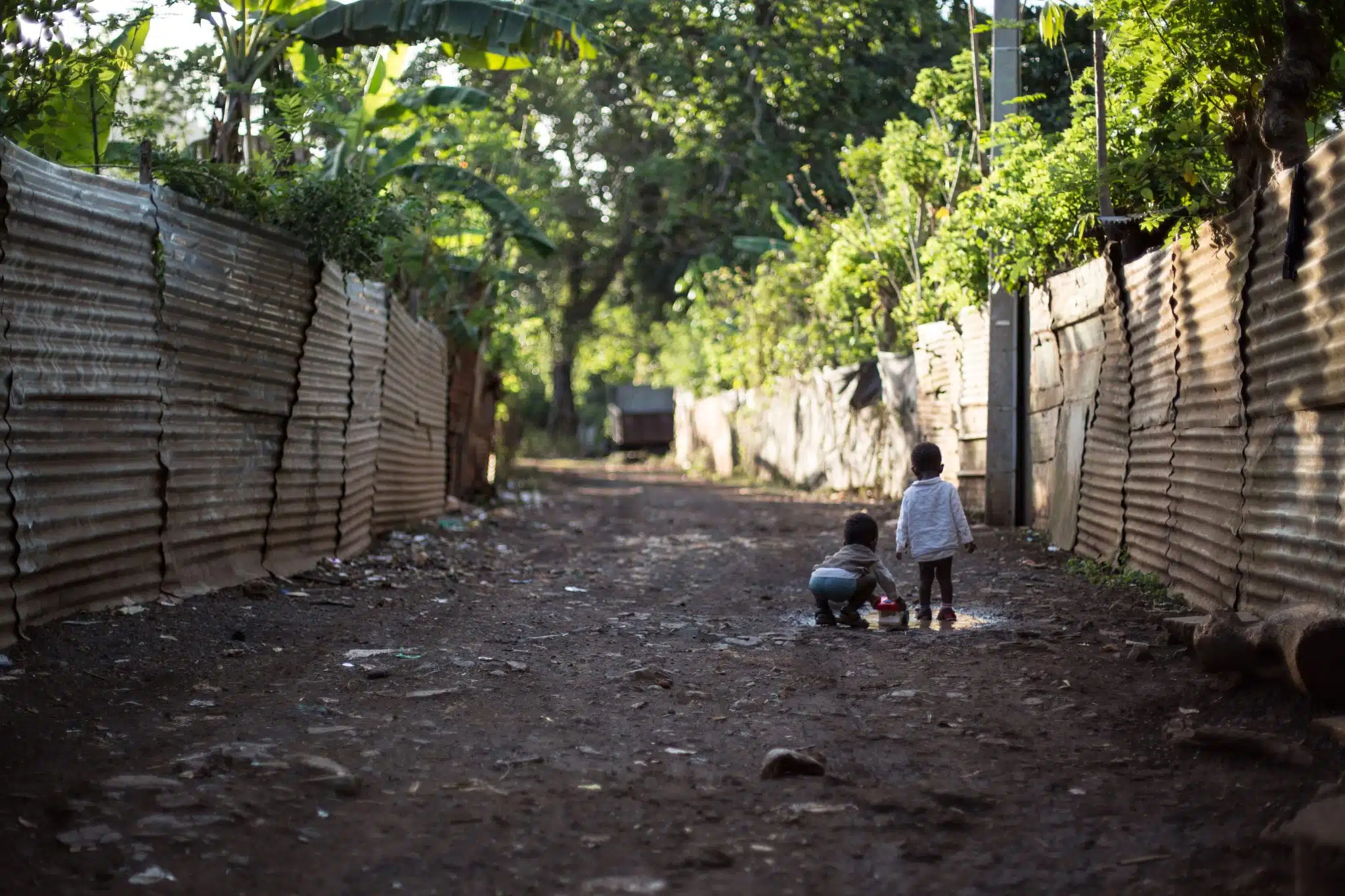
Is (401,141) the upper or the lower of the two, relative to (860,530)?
upper

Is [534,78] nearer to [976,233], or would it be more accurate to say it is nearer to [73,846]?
[976,233]

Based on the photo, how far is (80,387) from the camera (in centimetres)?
624

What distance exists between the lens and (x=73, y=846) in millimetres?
3529

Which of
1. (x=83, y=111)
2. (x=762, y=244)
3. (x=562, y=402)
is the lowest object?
(x=562, y=402)

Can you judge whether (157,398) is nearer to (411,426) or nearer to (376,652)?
(376,652)

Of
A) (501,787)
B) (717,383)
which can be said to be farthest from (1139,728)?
(717,383)

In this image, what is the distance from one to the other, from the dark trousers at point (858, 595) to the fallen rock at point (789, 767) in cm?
327

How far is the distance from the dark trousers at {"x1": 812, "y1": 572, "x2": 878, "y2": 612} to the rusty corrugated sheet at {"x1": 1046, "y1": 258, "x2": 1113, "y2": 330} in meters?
3.23

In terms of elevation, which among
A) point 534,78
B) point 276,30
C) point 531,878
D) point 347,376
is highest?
point 534,78

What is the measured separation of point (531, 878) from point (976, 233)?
10.6m

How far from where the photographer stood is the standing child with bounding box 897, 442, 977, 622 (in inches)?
306

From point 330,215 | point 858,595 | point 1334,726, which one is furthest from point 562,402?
point 1334,726

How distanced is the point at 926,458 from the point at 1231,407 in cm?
195

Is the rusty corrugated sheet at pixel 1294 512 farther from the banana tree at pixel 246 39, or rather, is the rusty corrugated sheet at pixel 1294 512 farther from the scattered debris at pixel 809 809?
the banana tree at pixel 246 39
